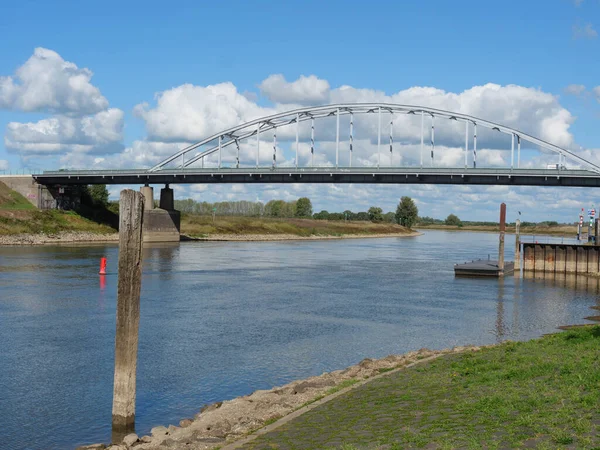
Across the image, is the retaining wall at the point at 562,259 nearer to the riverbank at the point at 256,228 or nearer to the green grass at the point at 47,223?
the green grass at the point at 47,223

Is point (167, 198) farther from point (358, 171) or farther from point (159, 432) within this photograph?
point (159, 432)

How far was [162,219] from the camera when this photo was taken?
99.8m

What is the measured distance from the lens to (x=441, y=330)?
28.0 meters

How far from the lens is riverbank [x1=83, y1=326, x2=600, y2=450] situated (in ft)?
29.9

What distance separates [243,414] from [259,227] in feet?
413

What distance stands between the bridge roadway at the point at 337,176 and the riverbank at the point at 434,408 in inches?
2558

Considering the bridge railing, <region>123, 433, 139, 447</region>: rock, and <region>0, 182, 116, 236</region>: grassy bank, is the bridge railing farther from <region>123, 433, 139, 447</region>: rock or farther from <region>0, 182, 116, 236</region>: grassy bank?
<region>123, 433, 139, 447</region>: rock

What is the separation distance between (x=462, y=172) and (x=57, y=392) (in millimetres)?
69789

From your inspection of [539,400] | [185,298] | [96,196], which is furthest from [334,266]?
[96,196]

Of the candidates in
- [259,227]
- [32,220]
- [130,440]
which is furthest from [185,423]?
[259,227]

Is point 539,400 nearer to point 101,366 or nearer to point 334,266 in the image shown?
point 101,366

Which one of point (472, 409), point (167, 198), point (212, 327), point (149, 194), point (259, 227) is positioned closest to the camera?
point (472, 409)

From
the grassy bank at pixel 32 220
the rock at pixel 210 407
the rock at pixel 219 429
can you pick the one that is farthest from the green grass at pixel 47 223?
the rock at pixel 219 429

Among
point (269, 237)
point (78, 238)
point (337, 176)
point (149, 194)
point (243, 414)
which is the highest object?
point (337, 176)
